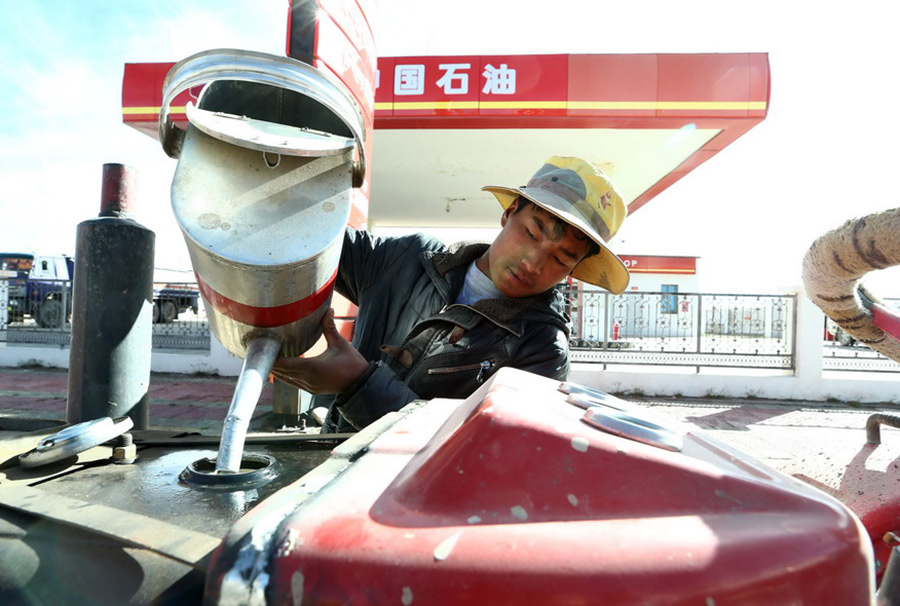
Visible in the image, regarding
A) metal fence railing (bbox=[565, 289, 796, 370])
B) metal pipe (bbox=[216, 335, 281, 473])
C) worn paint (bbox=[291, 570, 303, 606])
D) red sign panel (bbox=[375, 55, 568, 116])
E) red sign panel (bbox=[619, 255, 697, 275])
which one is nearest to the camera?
worn paint (bbox=[291, 570, 303, 606])

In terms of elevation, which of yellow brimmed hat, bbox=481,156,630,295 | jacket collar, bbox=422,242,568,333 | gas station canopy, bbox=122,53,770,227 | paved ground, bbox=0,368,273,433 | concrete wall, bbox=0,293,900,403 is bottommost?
paved ground, bbox=0,368,273,433

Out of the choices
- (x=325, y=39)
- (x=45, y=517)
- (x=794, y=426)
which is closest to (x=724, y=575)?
(x=45, y=517)

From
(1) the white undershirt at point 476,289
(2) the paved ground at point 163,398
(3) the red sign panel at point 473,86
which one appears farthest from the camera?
(3) the red sign panel at point 473,86

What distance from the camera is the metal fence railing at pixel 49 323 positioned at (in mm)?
7855

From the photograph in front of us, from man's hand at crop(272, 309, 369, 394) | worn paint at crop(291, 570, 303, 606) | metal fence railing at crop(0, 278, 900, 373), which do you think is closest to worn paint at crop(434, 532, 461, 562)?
worn paint at crop(291, 570, 303, 606)

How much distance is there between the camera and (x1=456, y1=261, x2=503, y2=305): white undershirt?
5.21ft

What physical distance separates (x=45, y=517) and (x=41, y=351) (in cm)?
907

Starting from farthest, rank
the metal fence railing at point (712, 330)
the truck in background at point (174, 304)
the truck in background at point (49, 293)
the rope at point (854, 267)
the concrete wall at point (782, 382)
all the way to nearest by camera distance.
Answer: the truck in background at point (174, 304) < the truck in background at point (49, 293) < the metal fence railing at point (712, 330) < the concrete wall at point (782, 382) < the rope at point (854, 267)

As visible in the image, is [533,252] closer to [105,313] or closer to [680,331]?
[105,313]

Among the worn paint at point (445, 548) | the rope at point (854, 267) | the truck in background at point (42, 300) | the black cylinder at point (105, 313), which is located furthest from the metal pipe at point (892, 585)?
the truck in background at point (42, 300)

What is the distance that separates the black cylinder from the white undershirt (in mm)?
904

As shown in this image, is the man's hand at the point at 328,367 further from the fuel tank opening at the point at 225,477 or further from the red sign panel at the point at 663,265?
the red sign panel at the point at 663,265

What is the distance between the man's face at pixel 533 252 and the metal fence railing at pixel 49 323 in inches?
246

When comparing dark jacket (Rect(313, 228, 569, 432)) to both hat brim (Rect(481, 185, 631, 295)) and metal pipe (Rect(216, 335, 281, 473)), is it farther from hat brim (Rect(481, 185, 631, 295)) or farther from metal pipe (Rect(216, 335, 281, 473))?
metal pipe (Rect(216, 335, 281, 473))
